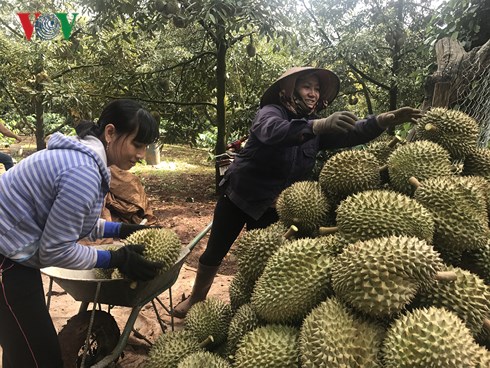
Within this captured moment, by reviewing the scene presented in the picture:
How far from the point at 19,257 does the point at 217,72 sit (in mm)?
6621

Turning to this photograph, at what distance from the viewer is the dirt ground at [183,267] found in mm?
3346

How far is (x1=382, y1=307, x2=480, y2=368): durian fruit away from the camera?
1.17 metres

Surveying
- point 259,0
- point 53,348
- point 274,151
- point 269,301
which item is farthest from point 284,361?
point 259,0

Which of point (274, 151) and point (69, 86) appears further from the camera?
point (69, 86)

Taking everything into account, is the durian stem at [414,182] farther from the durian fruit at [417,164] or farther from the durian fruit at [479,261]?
the durian fruit at [479,261]

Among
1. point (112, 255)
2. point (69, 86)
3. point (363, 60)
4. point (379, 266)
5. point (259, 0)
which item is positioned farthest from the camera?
point (69, 86)

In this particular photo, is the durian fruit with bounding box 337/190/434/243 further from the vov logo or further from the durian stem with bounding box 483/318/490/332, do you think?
the vov logo

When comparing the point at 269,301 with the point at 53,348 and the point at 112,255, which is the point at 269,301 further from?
the point at 53,348

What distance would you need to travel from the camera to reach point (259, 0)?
559 centimetres

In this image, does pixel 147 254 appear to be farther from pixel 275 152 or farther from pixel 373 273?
pixel 373 273

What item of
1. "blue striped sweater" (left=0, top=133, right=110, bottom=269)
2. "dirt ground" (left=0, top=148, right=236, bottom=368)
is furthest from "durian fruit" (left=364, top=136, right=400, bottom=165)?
"dirt ground" (left=0, top=148, right=236, bottom=368)

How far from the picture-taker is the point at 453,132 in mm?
1990

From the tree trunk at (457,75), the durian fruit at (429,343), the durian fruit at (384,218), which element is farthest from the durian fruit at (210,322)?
the tree trunk at (457,75)

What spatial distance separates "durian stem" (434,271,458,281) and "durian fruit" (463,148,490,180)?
2.75ft
